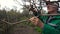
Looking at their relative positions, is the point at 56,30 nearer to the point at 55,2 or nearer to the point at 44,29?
the point at 44,29

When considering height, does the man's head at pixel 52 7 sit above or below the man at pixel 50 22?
above

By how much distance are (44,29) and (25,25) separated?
6072mm

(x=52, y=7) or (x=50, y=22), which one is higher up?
(x=52, y=7)

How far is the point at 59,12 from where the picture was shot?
1840mm

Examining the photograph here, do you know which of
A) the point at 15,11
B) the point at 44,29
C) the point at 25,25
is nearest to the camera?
the point at 44,29

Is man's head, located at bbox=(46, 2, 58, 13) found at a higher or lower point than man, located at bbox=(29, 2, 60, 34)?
higher

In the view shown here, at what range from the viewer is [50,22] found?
175 centimetres

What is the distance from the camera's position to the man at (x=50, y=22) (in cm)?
169

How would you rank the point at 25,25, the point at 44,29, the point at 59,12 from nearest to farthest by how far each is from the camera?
1. the point at 44,29
2. the point at 59,12
3. the point at 25,25

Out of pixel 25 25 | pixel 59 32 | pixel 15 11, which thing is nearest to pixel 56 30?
pixel 59 32

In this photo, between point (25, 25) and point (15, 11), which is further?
point (25, 25)

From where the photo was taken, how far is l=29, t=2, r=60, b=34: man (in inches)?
66.5

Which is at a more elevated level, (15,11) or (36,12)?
(36,12)

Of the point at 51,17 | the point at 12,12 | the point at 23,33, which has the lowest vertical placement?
the point at 23,33
